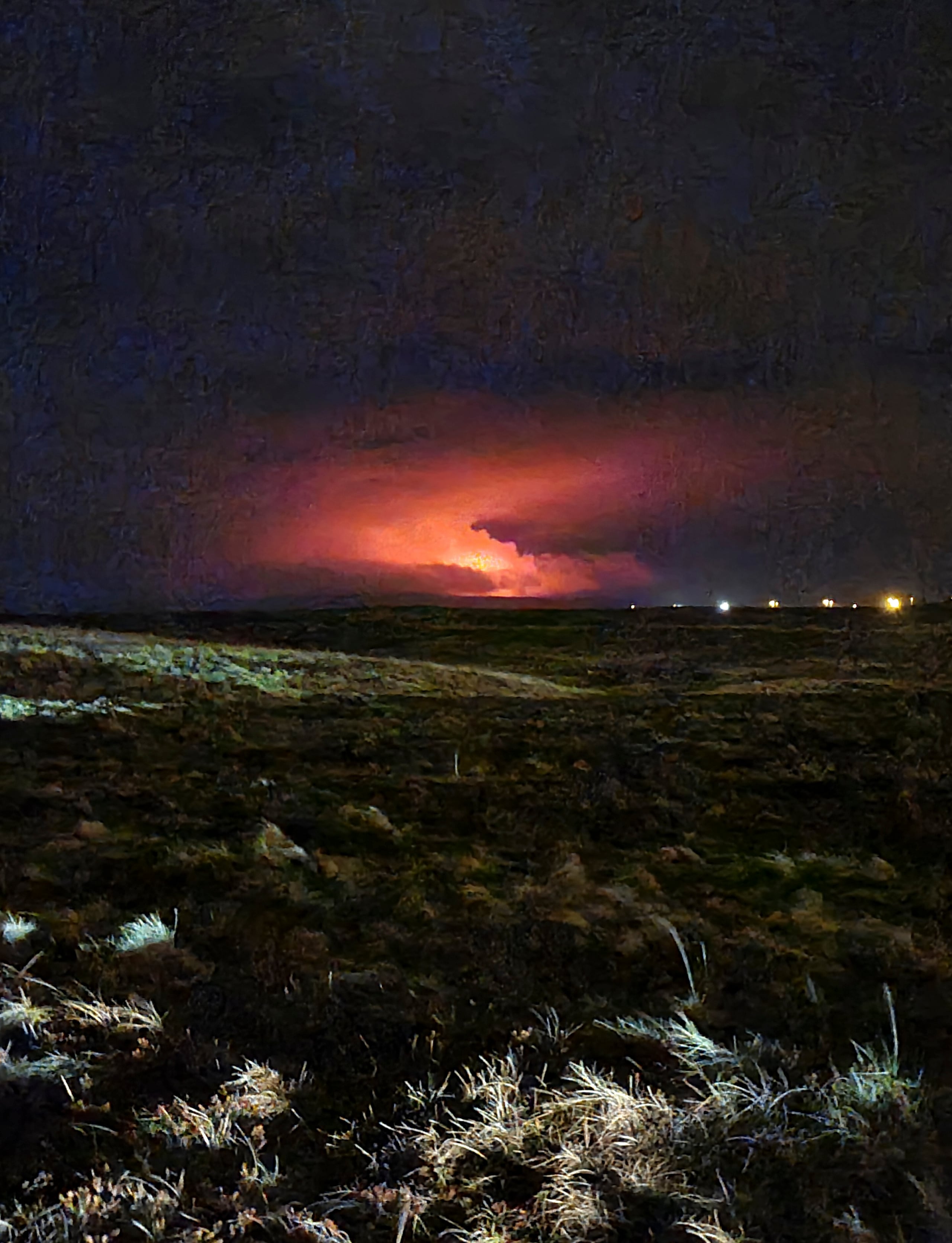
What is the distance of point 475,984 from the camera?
5.45 metres

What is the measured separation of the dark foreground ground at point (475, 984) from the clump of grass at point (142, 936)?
4cm

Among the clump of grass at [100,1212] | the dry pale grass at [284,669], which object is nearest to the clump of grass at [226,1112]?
the clump of grass at [100,1212]

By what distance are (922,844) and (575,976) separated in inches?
183

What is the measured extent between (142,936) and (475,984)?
253cm

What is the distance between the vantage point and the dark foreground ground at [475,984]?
3.54 meters

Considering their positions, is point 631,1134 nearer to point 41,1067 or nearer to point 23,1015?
point 41,1067

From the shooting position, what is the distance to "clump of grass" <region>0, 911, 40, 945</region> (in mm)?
5969

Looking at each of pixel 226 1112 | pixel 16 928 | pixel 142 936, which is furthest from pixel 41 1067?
pixel 16 928

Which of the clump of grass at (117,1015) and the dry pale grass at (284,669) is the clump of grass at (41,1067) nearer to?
the clump of grass at (117,1015)

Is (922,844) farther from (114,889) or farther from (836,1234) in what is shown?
(114,889)

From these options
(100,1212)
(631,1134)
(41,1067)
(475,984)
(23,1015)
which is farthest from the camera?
(475,984)

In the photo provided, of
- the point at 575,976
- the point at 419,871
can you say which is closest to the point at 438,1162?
the point at 575,976

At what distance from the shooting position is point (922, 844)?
815 centimetres

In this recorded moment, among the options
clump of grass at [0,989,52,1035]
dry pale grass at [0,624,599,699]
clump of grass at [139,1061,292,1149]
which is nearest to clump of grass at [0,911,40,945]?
clump of grass at [0,989,52,1035]
